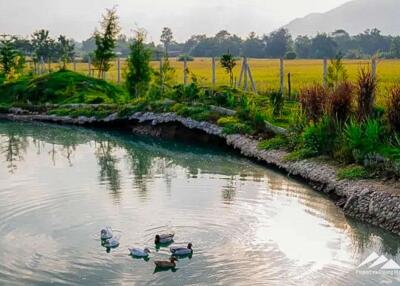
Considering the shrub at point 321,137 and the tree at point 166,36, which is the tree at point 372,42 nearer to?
the tree at point 166,36

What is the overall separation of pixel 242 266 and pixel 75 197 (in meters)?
4.33

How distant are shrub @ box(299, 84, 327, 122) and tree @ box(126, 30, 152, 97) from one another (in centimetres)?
1275

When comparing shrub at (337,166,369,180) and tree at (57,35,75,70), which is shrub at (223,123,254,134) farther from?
tree at (57,35,75,70)

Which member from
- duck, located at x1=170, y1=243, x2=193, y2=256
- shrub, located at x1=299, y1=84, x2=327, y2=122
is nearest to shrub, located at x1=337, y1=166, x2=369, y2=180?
shrub, located at x1=299, y1=84, x2=327, y2=122

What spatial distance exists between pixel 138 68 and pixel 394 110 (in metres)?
15.8

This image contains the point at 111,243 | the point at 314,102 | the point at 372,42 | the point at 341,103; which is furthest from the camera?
the point at 372,42

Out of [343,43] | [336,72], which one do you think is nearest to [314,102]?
[336,72]

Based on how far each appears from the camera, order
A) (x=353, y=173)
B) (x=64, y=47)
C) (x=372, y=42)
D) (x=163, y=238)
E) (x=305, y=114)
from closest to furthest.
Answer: (x=163, y=238) < (x=353, y=173) < (x=305, y=114) < (x=64, y=47) < (x=372, y=42)

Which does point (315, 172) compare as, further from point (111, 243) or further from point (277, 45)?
point (277, 45)

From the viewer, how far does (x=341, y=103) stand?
513 inches

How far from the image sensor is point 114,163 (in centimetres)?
1518

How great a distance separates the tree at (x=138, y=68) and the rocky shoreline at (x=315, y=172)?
4.74m

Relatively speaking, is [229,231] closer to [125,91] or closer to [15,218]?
[15,218]

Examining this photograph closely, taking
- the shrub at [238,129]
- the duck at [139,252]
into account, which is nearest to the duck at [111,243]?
the duck at [139,252]
